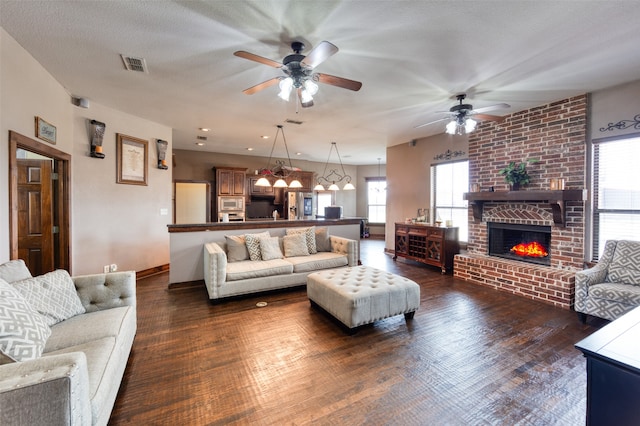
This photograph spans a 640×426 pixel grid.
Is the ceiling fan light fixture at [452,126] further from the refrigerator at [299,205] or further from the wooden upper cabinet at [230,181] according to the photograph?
the wooden upper cabinet at [230,181]

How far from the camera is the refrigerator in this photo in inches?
338

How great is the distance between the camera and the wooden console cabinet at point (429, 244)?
520 cm

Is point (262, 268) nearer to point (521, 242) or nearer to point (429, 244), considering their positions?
point (429, 244)

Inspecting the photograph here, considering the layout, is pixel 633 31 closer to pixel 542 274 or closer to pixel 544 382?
pixel 542 274

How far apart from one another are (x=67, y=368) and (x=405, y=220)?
635 centimetres

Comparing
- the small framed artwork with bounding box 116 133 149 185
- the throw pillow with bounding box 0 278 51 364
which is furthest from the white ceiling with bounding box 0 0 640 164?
the throw pillow with bounding box 0 278 51 364

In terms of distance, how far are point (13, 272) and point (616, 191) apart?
6.41 metres

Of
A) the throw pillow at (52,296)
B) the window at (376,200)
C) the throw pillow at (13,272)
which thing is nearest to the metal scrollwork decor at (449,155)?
the window at (376,200)

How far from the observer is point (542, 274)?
374 cm

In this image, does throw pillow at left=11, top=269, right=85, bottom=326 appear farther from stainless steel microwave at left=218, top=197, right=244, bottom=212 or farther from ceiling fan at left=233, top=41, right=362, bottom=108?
stainless steel microwave at left=218, top=197, right=244, bottom=212

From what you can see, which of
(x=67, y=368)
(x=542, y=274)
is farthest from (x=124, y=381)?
(x=542, y=274)

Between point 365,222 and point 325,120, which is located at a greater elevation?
point 325,120

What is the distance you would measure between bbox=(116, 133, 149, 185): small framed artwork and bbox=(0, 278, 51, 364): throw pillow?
142 inches

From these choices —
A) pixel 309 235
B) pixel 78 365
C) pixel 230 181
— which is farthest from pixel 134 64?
pixel 230 181
